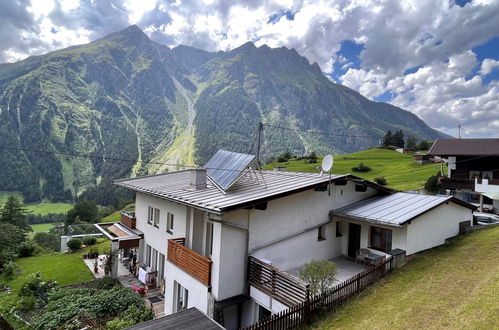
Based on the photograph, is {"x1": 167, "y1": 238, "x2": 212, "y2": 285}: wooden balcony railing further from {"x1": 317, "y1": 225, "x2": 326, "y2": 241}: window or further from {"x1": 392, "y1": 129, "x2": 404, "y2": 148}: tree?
{"x1": 392, "y1": 129, "x2": 404, "y2": 148}: tree

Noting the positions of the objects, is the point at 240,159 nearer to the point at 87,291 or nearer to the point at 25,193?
the point at 87,291

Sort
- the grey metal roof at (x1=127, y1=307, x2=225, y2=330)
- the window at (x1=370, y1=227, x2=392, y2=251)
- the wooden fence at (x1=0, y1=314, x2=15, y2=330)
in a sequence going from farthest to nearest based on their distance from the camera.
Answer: the window at (x1=370, y1=227, x2=392, y2=251)
the wooden fence at (x1=0, y1=314, x2=15, y2=330)
the grey metal roof at (x1=127, y1=307, x2=225, y2=330)

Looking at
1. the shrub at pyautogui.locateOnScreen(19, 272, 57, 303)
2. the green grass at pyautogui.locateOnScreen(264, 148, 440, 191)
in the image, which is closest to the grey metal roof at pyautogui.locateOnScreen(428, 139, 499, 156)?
the green grass at pyautogui.locateOnScreen(264, 148, 440, 191)

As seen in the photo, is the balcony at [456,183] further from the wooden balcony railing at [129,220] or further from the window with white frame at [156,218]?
the wooden balcony railing at [129,220]

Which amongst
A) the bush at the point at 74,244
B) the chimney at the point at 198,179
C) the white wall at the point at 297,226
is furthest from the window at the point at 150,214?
the bush at the point at 74,244

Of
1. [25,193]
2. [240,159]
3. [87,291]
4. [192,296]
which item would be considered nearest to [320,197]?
[240,159]
